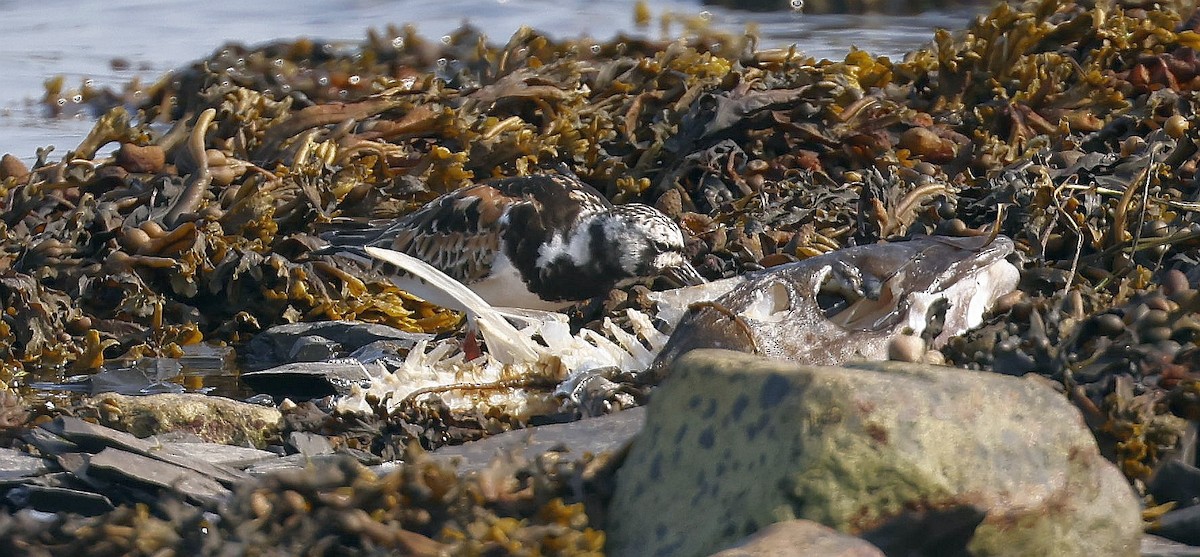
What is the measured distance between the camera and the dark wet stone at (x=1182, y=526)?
2.24 metres

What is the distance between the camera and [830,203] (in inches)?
191

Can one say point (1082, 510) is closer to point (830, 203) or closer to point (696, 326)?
point (696, 326)

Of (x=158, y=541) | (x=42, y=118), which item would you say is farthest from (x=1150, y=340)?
(x=42, y=118)

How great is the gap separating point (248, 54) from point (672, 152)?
3.52m

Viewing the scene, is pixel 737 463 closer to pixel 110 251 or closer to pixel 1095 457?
pixel 1095 457

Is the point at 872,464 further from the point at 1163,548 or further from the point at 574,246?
the point at 574,246

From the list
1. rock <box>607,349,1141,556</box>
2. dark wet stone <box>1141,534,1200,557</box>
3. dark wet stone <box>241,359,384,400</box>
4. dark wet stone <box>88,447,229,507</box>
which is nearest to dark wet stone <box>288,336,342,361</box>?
dark wet stone <box>241,359,384,400</box>

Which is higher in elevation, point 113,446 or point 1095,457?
point 1095,457

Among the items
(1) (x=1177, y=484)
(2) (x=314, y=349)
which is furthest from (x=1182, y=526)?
(2) (x=314, y=349)

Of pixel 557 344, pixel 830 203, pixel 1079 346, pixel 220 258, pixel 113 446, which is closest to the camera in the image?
pixel 113 446

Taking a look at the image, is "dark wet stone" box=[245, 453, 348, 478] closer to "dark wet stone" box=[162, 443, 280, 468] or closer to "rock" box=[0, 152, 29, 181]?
"dark wet stone" box=[162, 443, 280, 468]

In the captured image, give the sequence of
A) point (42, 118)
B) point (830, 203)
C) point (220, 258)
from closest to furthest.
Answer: point (830, 203), point (220, 258), point (42, 118)

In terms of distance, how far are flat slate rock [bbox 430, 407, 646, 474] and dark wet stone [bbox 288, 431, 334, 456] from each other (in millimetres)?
455

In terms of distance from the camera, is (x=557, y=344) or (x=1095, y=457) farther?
(x=557, y=344)
